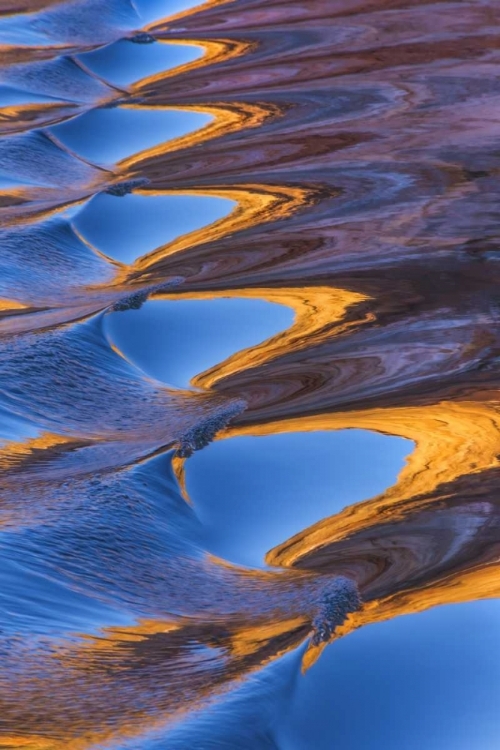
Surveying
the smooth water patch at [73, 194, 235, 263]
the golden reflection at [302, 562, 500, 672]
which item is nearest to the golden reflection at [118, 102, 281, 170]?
the smooth water patch at [73, 194, 235, 263]

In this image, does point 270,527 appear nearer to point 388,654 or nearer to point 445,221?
point 388,654

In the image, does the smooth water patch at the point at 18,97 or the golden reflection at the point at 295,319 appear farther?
the smooth water patch at the point at 18,97

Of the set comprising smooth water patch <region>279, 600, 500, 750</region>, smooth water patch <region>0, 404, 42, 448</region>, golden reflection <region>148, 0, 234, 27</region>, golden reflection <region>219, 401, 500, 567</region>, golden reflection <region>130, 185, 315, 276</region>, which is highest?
golden reflection <region>148, 0, 234, 27</region>

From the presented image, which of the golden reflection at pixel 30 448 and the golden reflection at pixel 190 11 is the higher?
the golden reflection at pixel 190 11

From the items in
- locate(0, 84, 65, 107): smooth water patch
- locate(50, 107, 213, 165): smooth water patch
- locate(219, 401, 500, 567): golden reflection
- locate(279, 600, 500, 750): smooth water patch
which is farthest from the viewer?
locate(0, 84, 65, 107): smooth water patch

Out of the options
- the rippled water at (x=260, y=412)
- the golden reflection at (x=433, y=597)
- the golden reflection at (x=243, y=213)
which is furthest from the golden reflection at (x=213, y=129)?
the golden reflection at (x=433, y=597)

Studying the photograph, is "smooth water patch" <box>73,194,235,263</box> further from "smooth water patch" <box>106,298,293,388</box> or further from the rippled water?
"smooth water patch" <box>106,298,293,388</box>

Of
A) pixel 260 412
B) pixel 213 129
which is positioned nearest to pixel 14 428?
pixel 260 412

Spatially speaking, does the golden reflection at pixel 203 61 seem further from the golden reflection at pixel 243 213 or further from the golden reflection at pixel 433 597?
the golden reflection at pixel 433 597
